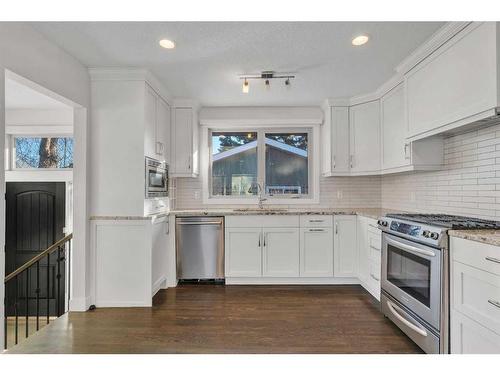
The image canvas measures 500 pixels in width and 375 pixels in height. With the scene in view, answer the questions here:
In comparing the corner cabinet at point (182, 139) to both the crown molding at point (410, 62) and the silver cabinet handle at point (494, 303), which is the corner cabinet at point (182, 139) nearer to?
the crown molding at point (410, 62)

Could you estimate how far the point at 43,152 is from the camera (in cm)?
397

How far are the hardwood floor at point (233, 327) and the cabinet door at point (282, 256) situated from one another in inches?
12.3

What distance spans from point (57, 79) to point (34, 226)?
2.70 metres

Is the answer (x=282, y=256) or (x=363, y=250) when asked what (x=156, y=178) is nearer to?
(x=282, y=256)

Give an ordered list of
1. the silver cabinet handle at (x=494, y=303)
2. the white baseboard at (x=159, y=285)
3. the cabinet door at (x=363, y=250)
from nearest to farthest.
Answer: the silver cabinet handle at (x=494, y=303) < the white baseboard at (x=159, y=285) < the cabinet door at (x=363, y=250)

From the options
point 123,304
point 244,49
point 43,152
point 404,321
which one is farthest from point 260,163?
point 43,152

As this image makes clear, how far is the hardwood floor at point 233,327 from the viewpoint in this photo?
2.03 metres

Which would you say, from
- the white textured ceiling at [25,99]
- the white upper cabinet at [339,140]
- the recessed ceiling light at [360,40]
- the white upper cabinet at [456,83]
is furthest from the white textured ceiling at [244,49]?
the white textured ceiling at [25,99]

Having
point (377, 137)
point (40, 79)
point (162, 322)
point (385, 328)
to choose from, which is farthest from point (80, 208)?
point (377, 137)

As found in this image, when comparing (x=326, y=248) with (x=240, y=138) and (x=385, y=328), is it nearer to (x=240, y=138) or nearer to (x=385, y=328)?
(x=385, y=328)

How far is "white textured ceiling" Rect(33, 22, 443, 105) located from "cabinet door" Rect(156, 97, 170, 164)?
27cm

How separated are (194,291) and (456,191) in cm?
281

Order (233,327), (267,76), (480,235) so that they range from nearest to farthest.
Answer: (480,235) < (233,327) < (267,76)

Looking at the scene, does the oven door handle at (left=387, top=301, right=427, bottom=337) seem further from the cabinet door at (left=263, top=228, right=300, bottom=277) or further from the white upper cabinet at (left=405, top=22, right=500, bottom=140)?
the white upper cabinet at (left=405, top=22, right=500, bottom=140)
